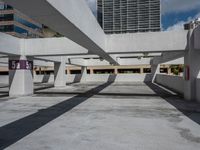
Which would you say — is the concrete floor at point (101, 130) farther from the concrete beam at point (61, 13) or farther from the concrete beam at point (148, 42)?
the concrete beam at point (148, 42)

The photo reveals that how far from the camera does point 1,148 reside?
526 centimetres

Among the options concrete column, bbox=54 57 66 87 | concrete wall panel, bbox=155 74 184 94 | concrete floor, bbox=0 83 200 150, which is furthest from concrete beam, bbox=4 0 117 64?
concrete column, bbox=54 57 66 87

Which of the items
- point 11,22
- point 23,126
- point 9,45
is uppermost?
point 11,22

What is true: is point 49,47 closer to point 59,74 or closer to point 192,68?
point 59,74

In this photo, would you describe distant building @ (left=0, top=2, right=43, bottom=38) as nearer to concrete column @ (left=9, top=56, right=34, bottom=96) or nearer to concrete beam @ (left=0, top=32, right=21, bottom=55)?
concrete column @ (left=9, top=56, right=34, bottom=96)

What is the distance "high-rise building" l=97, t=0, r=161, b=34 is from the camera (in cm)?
11350

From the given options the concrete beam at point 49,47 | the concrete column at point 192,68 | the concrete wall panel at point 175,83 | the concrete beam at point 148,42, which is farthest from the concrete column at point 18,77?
the concrete wall panel at point 175,83

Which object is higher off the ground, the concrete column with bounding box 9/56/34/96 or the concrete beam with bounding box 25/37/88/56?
the concrete beam with bounding box 25/37/88/56

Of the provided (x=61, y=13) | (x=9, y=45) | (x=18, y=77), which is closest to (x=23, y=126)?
(x=61, y=13)

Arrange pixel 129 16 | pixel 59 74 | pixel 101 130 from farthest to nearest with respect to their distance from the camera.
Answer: pixel 129 16, pixel 59 74, pixel 101 130

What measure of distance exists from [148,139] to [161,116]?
10.2ft

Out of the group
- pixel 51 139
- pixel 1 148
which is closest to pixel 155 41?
pixel 51 139

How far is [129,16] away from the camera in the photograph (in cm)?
11706

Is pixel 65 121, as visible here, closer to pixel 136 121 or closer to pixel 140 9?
pixel 136 121
